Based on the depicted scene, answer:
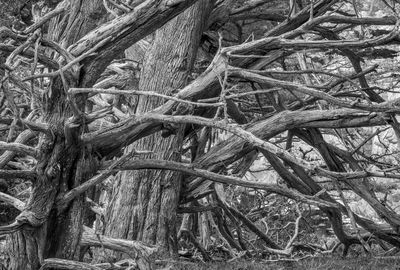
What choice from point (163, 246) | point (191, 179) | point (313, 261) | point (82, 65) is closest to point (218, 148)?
point (191, 179)

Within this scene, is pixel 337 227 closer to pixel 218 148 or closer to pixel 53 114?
pixel 218 148

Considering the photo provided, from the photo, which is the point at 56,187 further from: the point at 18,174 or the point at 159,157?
the point at 159,157

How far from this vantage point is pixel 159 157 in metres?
8.48

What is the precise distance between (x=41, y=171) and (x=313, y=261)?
188 inches

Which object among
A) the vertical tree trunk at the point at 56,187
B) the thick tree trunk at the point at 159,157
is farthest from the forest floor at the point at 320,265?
the vertical tree trunk at the point at 56,187

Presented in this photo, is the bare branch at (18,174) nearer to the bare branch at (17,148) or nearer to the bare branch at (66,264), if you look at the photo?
the bare branch at (17,148)

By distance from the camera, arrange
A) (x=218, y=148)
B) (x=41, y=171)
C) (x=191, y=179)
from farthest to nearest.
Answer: (x=191, y=179) < (x=218, y=148) < (x=41, y=171)

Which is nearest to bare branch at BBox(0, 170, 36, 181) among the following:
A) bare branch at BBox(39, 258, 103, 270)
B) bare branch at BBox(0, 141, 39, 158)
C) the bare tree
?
the bare tree

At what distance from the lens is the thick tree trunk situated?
27.5 ft

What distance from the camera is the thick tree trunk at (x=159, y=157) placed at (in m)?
8.38

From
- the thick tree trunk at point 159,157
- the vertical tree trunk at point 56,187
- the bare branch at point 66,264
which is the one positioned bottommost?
the bare branch at point 66,264

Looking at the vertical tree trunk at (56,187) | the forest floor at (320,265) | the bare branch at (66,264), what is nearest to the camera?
the bare branch at (66,264)

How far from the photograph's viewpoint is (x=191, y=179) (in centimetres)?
904

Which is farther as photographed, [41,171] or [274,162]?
[274,162]
